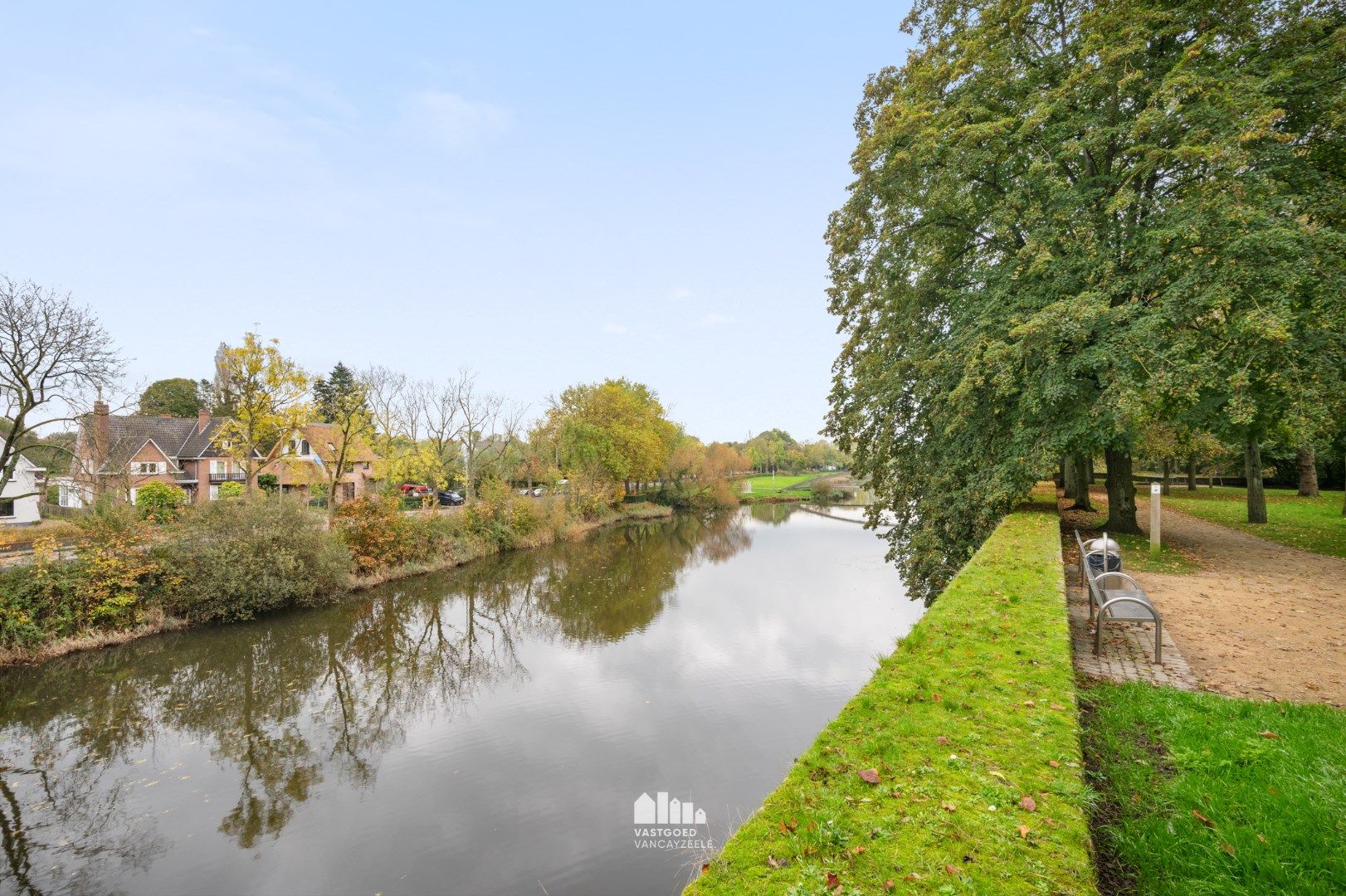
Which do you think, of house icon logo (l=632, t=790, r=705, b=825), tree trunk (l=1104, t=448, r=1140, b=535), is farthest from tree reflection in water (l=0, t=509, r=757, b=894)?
tree trunk (l=1104, t=448, r=1140, b=535)

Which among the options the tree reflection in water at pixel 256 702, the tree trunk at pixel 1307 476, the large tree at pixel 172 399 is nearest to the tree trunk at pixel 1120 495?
the tree reflection in water at pixel 256 702

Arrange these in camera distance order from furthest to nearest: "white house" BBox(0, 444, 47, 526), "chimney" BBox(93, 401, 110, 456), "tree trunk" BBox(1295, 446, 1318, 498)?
"white house" BBox(0, 444, 47, 526) < "chimney" BBox(93, 401, 110, 456) < "tree trunk" BBox(1295, 446, 1318, 498)

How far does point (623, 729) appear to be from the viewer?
9492mm

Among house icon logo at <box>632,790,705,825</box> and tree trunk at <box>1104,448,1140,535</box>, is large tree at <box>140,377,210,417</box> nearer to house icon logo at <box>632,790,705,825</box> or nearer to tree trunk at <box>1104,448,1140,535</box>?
house icon logo at <box>632,790,705,825</box>

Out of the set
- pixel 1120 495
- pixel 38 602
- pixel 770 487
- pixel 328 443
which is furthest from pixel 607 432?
pixel 770 487

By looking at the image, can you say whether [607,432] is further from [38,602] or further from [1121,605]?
[1121,605]

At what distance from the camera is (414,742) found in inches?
370

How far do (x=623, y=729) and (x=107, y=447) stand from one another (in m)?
35.1

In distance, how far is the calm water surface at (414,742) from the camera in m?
6.58

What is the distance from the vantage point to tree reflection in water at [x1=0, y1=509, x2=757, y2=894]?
719cm

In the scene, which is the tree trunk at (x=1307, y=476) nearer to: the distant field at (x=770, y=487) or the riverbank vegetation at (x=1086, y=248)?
the riverbank vegetation at (x=1086, y=248)

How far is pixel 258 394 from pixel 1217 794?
2616 centimetres

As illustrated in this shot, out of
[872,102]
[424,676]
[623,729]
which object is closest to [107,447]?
[424,676]

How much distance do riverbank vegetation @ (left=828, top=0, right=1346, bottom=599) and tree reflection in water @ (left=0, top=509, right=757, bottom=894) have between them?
9.52m
